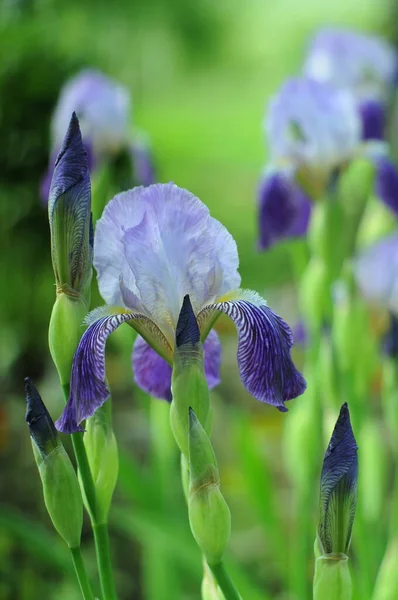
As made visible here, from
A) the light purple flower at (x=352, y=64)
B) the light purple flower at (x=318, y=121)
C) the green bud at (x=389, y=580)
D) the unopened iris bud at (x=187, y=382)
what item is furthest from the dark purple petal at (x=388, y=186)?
the unopened iris bud at (x=187, y=382)

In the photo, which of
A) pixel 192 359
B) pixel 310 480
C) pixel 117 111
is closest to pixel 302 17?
pixel 117 111

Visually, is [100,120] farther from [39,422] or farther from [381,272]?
[39,422]

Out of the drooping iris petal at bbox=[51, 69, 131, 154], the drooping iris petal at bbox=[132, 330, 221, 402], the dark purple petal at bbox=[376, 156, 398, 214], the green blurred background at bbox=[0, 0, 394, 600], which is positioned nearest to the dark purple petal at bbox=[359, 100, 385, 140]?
the dark purple petal at bbox=[376, 156, 398, 214]

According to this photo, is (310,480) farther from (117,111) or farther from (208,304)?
(117,111)

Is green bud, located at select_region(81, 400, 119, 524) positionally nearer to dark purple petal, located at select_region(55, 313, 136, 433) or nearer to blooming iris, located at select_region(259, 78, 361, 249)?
dark purple petal, located at select_region(55, 313, 136, 433)

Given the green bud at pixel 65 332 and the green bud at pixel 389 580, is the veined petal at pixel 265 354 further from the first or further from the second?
the green bud at pixel 389 580

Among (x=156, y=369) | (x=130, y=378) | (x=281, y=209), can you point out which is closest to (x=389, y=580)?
(x=156, y=369)
